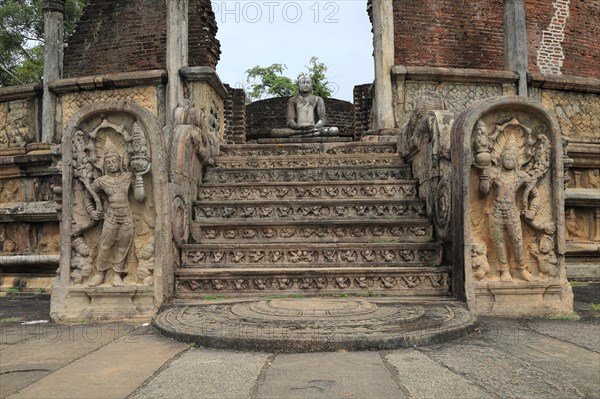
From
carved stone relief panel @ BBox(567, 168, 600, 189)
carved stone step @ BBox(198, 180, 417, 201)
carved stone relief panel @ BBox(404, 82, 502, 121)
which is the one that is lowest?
carved stone step @ BBox(198, 180, 417, 201)

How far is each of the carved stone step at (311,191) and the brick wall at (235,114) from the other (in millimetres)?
7730

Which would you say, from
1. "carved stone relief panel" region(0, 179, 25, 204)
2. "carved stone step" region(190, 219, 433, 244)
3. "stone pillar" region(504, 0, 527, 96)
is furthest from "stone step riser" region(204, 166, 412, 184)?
"stone pillar" region(504, 0, 527, 96)

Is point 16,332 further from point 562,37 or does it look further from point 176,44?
point 562,37

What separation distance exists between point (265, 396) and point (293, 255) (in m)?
2.47

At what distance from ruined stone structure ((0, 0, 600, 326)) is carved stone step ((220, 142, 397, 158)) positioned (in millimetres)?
33

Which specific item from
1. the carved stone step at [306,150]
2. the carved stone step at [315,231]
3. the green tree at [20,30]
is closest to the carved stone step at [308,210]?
the carved stone step at [315,231]

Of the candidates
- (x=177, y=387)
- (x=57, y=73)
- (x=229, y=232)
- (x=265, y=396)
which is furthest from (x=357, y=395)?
(x=57, y=73)

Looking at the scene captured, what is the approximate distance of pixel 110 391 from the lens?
215 cm

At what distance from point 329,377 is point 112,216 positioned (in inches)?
93.6

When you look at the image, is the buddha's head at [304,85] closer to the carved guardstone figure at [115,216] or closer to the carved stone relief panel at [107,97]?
the carved stone relief panel at [107,97]

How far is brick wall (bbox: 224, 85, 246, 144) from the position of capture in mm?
13117

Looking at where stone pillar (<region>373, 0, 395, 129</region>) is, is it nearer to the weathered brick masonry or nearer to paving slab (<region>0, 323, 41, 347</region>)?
the weathered brick masonry

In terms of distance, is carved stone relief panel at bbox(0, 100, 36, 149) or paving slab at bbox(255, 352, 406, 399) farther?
carved stone relief panel at bbox(0, 100, 36, 149)

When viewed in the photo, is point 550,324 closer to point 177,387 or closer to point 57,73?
point 177,387
